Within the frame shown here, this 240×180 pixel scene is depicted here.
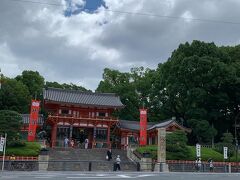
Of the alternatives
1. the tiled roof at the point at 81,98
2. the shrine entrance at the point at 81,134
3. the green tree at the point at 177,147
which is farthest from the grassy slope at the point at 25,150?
the green tree at the point at 177,147

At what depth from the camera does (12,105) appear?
204 ft

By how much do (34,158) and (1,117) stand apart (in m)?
5.58

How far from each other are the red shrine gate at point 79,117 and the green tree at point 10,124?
11.2m

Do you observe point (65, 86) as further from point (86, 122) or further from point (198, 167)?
point (198, 167)

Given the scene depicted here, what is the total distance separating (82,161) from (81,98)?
71.7 feet

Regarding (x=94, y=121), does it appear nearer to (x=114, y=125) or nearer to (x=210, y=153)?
(x=114, y=125)

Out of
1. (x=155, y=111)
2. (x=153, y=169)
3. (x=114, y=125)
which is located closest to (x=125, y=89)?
(x=155, y=111)

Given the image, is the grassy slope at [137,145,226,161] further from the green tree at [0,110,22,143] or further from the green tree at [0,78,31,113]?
the green tree at [0,78,31,113]

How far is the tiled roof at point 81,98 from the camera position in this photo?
5006cm

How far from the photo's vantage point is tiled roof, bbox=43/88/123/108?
164ft

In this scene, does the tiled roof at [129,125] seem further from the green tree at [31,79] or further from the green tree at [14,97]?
the green tree at [31,79]

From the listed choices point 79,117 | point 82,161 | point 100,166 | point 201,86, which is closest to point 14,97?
point 79,117

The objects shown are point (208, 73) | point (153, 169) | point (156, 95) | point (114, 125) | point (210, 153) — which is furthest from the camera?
point (156, 95)

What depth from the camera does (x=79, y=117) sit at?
163 ft
